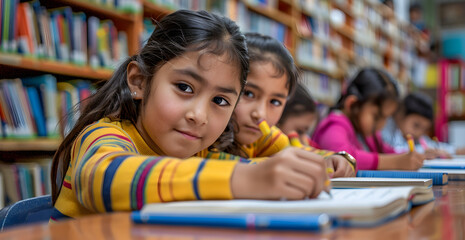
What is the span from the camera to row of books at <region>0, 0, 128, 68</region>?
1.61 metres

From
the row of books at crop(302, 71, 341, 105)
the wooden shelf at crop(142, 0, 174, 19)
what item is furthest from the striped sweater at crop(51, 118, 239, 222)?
the row of books at crop(302, 71, 341, 105)

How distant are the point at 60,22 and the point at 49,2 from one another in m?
0.14

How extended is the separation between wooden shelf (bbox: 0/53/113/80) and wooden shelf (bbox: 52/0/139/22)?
0.83 feet

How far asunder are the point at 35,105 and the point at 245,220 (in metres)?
1.52

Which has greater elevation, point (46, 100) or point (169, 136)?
point (46, 100)

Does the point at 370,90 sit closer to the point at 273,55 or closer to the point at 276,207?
the point at 273,55

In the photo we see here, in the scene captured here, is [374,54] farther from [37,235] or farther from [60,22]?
[37,235]

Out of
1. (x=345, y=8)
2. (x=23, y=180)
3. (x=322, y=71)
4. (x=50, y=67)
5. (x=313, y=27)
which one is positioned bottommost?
(x=23, y=180)

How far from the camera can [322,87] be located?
14.0 ft

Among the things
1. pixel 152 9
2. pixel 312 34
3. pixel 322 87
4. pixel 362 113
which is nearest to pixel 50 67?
pixel 152 9

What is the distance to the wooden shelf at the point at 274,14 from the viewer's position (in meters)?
3.13

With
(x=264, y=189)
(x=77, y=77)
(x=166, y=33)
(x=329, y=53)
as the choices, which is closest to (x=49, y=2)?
(x=77, y=77)

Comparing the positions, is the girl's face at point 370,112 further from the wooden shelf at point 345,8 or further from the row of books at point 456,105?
the row of books at point 456,105

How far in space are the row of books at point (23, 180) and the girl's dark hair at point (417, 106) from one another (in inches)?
94.8
